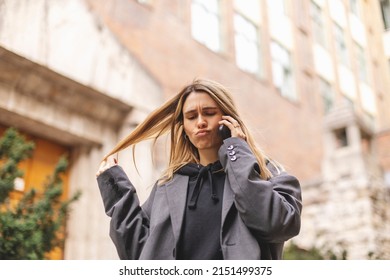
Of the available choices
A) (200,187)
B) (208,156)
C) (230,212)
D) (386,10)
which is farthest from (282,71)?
(230,212)

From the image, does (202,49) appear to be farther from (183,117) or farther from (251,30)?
(183,117)

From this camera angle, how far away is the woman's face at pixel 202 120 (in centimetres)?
164

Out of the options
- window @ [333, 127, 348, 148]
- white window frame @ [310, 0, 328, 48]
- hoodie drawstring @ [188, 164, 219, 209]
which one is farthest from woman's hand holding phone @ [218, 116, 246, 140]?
window @ [333, 127, 348, 148]

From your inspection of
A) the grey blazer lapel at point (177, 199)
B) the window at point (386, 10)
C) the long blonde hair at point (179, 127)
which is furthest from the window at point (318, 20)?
the grey blazer lapel at point (177, 199)

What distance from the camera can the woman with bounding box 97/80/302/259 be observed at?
1435 mm

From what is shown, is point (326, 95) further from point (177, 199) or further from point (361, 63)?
point (177, 199)

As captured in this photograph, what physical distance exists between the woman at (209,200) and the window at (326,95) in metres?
3.78

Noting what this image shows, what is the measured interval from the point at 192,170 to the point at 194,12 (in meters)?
3.68

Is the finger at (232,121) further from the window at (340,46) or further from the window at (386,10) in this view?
the window at (340,46)

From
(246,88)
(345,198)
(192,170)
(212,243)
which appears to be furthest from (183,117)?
(345,198)

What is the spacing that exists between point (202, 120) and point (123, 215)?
393 mm

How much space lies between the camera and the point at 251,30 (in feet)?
16.9

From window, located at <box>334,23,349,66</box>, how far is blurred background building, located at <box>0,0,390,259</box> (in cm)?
1

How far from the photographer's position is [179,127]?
1851 mm
